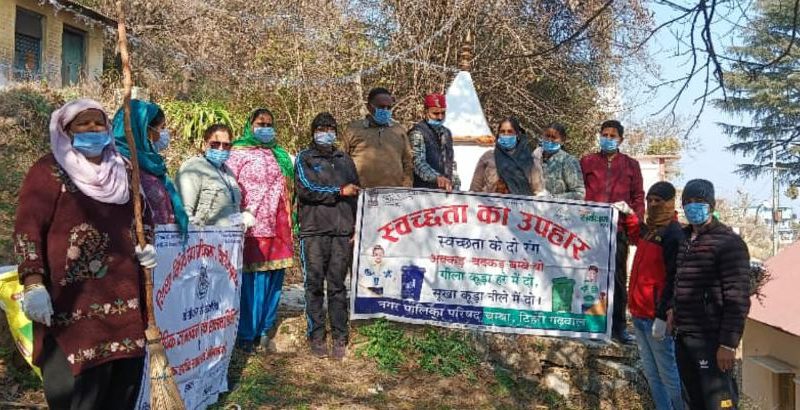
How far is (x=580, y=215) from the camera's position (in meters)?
6.29

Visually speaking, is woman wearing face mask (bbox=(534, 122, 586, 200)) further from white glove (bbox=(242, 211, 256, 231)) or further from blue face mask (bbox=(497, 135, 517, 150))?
white glove (bbox=(242, 211, 256, 231))

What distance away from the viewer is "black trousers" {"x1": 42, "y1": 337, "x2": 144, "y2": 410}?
9.90 ft

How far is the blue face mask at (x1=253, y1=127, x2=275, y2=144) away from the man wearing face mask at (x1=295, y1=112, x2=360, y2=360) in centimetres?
30

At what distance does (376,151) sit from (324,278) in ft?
3.77

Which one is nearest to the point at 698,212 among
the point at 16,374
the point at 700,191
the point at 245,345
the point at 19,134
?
the point at 700,191

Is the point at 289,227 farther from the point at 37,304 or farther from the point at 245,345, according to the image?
the point at 37,304

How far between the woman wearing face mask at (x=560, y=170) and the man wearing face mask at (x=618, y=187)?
19cm

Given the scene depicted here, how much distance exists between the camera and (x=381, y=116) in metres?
6.09

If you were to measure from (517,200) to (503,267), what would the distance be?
0.59 m

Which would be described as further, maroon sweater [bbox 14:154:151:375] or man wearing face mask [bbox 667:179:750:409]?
man wearing face mask [bbox 667:179:750:409]

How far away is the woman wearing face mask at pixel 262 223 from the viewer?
18.6 feet

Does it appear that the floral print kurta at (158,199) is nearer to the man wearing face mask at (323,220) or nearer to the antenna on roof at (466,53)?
the man wearing face mask at (323,220)

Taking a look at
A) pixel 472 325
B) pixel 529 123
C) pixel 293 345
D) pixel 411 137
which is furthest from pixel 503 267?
pixel 529 123

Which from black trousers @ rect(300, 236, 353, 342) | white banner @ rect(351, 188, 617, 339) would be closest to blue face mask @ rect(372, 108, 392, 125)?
white banner @ rect(351, 188, 617, 339)
